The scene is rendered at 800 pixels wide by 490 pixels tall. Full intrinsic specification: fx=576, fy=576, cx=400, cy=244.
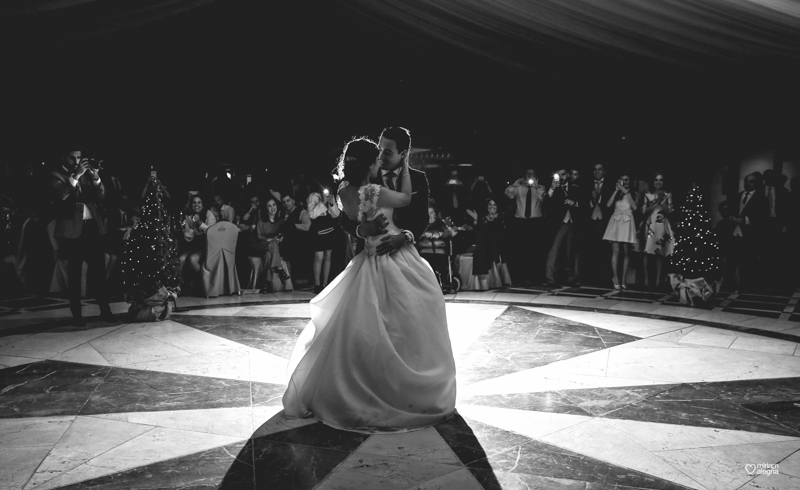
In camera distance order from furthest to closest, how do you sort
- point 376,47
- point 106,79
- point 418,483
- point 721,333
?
point 376,47 → point 106,79 → point 721,333 → point 418,483

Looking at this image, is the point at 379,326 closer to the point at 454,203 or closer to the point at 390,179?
the point at 390,179

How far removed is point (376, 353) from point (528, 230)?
654cm

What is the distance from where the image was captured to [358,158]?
10.6 ft

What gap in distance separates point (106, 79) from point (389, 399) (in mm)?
8265

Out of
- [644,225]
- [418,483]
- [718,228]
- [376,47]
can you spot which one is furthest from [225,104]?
[418,483]

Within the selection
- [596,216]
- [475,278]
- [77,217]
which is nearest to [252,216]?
[77,217]

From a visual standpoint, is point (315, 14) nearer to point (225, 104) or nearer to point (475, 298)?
point (225, 104)

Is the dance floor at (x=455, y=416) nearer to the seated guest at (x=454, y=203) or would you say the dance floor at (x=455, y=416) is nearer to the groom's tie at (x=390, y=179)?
the groom's tie at (x=390, y=179)

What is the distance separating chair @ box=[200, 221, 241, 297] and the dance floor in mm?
1998

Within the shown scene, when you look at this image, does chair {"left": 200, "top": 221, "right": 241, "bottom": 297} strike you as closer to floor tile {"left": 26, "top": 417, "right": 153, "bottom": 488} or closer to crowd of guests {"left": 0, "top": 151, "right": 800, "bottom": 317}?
crowd of guests {"left": 0, "top": 151, "right": 800, "bottom": 317}

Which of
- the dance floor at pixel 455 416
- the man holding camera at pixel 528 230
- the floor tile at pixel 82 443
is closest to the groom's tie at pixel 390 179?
the dance floor at pixel 455 416

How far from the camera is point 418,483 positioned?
2.43 m

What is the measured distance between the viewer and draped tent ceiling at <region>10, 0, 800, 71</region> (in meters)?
4.18

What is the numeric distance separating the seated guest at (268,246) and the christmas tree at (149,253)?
1.81 meters
